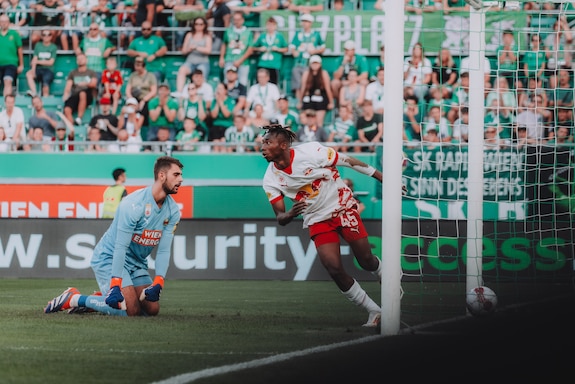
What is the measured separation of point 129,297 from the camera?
10.9 meters

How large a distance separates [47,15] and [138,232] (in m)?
13.0

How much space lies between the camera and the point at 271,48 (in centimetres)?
2141

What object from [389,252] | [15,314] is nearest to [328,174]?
[389,252]

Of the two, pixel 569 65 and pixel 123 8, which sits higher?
pixel 123 8

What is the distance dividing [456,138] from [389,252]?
10205 millimetres

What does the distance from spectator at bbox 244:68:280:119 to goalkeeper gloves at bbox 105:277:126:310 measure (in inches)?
418

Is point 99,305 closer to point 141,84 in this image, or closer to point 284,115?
point 284,115

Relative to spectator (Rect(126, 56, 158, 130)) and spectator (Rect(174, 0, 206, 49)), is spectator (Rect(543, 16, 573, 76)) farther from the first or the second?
spectator (Rect(126, 56, 158, 130))

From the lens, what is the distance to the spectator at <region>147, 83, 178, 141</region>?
68.7ft

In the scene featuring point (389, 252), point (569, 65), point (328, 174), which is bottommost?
point (389, 252)

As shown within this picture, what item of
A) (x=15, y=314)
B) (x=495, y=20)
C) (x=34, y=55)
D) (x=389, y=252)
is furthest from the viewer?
(x=34, y=55)

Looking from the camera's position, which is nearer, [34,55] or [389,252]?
[389,252]

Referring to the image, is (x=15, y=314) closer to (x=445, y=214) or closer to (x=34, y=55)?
(x=445, y=214)

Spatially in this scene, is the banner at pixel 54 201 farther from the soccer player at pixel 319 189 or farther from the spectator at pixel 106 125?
the soccer player at pixel 319 189
